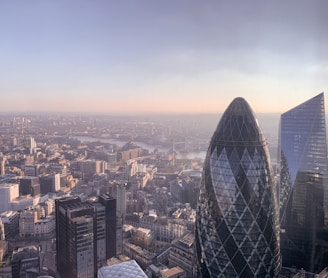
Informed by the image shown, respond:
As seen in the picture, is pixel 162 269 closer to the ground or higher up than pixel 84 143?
closer to the ground

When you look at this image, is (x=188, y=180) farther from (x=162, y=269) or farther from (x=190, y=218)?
(x=162, y=269)

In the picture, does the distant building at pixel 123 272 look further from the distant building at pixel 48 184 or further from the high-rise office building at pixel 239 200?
the distant building at pixel 48 184

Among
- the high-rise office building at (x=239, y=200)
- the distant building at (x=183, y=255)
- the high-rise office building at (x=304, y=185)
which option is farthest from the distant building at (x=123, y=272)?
the high-rise office building at (x=304, y=185)

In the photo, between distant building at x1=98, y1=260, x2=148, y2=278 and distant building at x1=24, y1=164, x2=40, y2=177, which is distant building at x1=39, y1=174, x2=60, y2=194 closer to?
distant building at x1=24, y1=164, x2=40, y2=177

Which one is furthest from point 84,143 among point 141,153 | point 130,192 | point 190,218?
point 190,218

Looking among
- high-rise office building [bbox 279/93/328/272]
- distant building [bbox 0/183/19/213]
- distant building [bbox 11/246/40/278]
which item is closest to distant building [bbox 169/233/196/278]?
high-rise office building [bbox 279/93/328/272]
